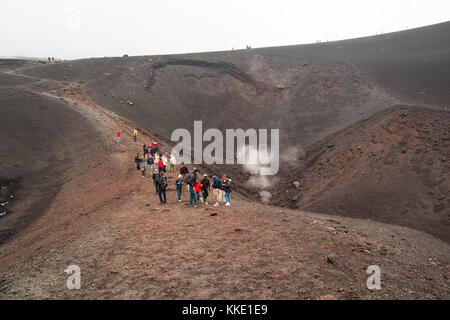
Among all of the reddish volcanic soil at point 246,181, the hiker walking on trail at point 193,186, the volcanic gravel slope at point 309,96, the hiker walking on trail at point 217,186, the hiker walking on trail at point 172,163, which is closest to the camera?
the reddish volcanic soil at point 246,181

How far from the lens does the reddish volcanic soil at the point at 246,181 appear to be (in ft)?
24.4

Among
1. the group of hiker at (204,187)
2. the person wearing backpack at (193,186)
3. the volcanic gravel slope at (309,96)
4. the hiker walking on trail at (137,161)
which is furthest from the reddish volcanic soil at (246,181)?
the hiker walking on trail at (137,161)

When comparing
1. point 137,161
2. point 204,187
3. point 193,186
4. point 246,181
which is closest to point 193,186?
point 193,186

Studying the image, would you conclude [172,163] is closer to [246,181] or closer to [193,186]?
[193,186]

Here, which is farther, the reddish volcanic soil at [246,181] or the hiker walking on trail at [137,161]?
the hiker walking on trail at [137,161]

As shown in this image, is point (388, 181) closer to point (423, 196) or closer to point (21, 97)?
point (423, 196)

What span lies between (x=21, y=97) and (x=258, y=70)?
3316 cm

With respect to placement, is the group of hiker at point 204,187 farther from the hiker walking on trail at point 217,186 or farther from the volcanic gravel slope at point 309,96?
the volcanic gravel slope at point 309,96

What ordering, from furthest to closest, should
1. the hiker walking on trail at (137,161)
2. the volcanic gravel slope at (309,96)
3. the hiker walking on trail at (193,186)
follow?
the hiker walking on trail at (137,161), the volcanic gravel slope at (309,96), the hiker walking on trail at (193,186)

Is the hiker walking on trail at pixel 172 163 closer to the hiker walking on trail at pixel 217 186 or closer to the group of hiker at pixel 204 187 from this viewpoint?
the group of hiker at pixel 204 187

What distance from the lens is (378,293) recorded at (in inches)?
251

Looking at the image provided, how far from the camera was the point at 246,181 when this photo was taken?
27703 millimetres

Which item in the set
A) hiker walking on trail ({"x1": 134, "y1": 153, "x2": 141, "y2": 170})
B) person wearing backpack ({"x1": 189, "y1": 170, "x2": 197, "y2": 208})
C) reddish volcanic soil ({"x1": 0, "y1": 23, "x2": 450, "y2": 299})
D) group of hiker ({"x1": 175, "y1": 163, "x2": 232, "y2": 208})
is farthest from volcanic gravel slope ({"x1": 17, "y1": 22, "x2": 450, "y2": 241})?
hiker walking on trail ({"x1": 134, "y1": 153, "x2": 141, "y2": 170})
